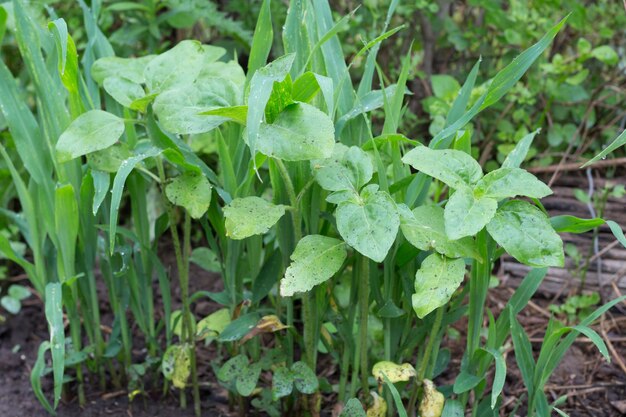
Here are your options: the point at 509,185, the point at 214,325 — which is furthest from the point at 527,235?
the point at 214,325

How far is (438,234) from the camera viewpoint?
1.16 m

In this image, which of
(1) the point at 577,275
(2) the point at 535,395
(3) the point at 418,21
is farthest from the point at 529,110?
(2) the point at 535,395

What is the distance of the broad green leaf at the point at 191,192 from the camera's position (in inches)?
50.2

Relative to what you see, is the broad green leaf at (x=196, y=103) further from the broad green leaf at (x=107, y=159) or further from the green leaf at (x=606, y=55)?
the green leaf at (x=606, y=55)

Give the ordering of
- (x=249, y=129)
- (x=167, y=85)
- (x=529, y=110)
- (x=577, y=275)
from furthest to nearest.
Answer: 1. (x=529, y=110)
2. (x=577, y=275)
3. (x=167, y=85)
4. (x=249, y=129)

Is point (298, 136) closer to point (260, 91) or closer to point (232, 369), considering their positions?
point (260, 91)

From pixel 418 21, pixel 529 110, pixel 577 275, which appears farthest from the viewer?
pixel 418 21

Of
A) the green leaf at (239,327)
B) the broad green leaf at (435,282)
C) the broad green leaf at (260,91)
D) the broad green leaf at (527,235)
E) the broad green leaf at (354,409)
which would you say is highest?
the broad green leaf at (260,91)

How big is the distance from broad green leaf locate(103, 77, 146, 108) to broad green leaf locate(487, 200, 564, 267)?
0.67 m

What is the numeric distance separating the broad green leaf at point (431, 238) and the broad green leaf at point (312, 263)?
0.12 metres

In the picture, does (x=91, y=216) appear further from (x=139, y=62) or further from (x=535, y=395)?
(x=535, y=395)

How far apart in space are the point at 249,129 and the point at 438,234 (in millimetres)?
354

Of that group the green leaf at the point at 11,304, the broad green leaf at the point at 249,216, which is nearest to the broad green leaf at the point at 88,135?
the broad green leaf at the point at 249,216

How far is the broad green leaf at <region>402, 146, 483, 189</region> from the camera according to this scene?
1.11 metres
